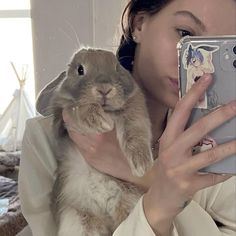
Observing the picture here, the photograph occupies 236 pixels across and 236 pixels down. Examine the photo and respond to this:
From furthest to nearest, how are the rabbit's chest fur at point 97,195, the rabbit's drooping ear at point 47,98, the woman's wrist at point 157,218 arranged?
1. the rabbit's drooping ear at point 47,98
2. the rabbit's chest fur at point 97,195
3. the woman's wrist at point 157,218

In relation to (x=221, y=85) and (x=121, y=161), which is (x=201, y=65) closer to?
(x=221, y=85)

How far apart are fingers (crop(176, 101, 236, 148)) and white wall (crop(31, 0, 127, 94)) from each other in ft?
4.99

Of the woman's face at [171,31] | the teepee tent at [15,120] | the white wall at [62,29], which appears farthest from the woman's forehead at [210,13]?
the teepee tent at [15,120]

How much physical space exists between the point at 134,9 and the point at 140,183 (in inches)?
16.4

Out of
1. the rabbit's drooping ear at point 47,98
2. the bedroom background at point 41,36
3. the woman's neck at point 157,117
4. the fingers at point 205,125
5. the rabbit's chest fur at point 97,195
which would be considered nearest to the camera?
the fingers at point 205,125

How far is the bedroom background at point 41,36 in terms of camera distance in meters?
2.17

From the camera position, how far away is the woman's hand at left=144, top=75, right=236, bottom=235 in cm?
68

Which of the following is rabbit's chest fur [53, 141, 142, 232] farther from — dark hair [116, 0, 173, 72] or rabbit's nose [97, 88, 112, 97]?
dark hair [116, 0, 173, 72]

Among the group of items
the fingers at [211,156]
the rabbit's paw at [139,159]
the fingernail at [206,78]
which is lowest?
the rabbit's paw at [139,159]

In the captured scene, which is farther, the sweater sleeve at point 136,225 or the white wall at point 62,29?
the white wall at point 62,29

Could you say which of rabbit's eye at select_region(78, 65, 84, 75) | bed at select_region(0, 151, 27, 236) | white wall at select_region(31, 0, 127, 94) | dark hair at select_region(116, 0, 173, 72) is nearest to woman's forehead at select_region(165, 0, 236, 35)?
dark hair at select_region(116, 0, 173, 72)

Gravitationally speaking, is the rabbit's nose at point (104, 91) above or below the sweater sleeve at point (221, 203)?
above

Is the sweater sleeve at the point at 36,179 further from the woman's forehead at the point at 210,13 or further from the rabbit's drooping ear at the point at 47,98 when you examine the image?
the woman's forehead at the point at 210,13

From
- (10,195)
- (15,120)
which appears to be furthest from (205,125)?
(15,120)
